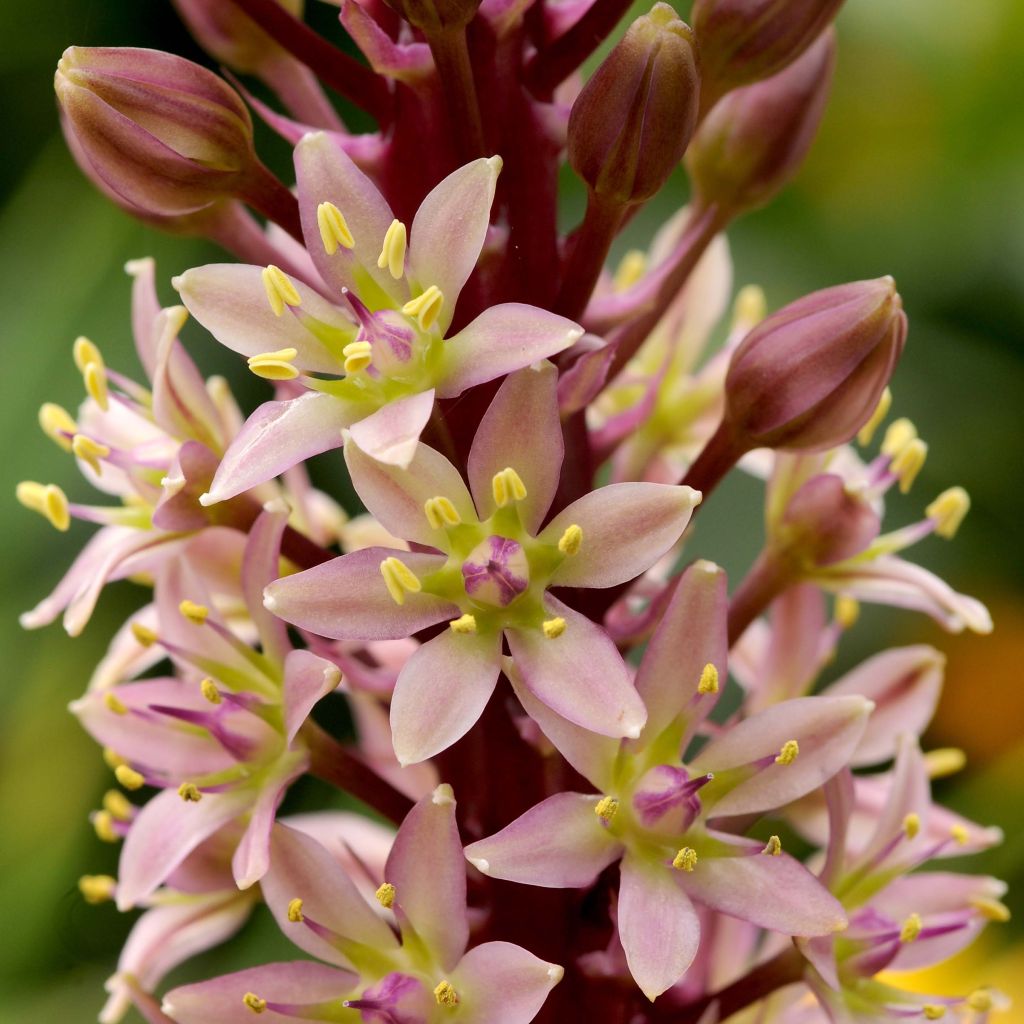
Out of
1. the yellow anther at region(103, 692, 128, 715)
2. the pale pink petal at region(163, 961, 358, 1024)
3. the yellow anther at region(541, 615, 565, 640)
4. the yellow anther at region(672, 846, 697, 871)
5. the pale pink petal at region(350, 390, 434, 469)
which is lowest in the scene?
the pale pink petal at region(163, 961, 358, 1024)

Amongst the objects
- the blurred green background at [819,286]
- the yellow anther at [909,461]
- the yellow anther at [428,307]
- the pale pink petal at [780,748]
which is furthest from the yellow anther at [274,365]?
the blurred green background at [819,286]

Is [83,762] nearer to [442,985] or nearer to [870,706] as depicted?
[442,985]

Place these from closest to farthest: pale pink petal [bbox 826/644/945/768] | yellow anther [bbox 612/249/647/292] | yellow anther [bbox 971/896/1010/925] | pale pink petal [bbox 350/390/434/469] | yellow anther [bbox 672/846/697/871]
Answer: pale pink petal [bbox 350/390/434/469], yellow anther [bbox 672/846/697/871], yellow anther [bbox 971/896/1010/925], pale pink petal [bbox 826/644/945/768], yellow anther [bbox 612/249/647/292]

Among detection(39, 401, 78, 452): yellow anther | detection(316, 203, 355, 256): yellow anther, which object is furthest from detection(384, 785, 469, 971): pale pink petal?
detection(39, 401, 78, 452): yellow anther

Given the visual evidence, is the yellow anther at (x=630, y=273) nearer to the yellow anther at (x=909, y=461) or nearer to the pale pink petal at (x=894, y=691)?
the yellow anther at (x=909, y=461)

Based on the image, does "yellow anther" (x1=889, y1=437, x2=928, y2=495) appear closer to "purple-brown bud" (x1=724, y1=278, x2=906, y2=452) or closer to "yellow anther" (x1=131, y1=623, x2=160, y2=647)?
"purple-brown bud" (x1=724, y1=278, x2=906, y2=452)

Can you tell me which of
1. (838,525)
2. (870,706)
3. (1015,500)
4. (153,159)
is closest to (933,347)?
(1015,500)

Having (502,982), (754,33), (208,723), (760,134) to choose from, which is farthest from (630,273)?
(502,982)
